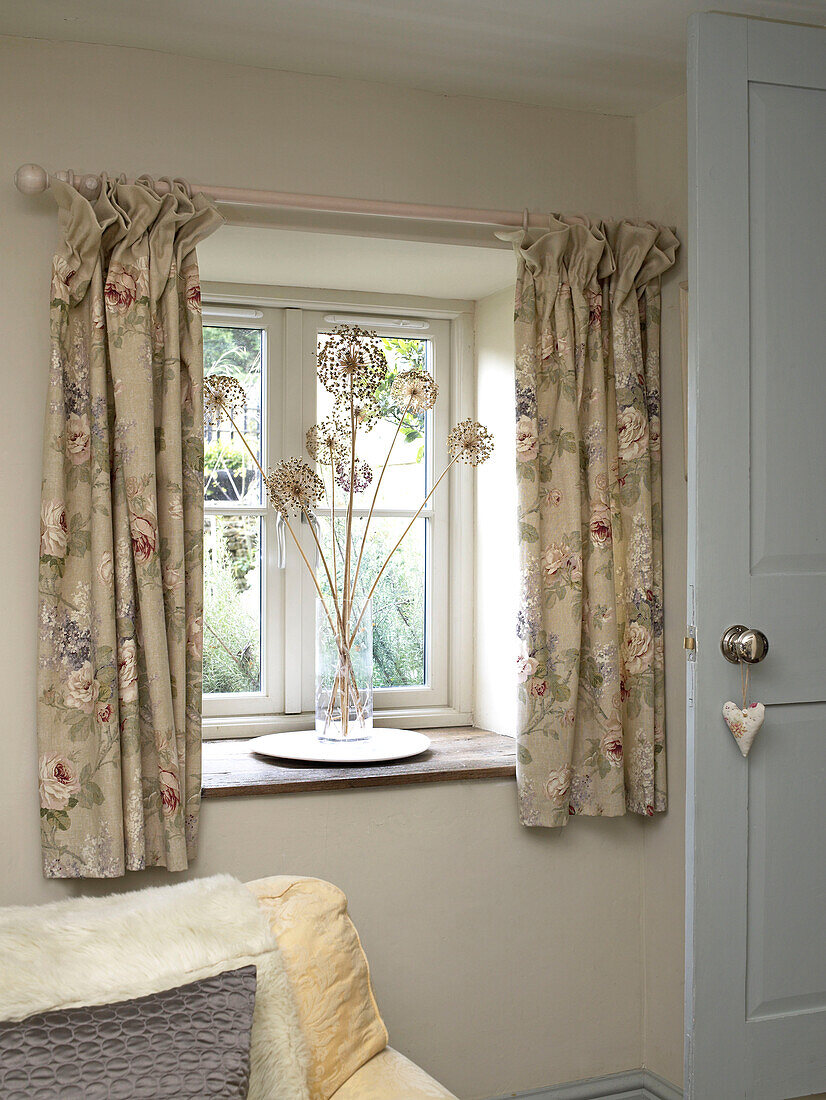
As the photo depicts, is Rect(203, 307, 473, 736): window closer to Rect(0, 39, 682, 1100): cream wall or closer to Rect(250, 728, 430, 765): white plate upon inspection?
Rect(250, 728, 430, 765): white plate

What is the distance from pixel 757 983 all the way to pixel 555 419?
4.09 ft

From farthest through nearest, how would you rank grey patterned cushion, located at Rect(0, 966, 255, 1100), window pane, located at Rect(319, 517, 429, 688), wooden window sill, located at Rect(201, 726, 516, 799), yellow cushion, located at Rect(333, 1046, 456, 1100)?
window pane, located at Rect(319, 517, 429, 688) → wooden window sill, located at Rect(201, 726, 516, 799) → yellow cushion, located at Rect(333, 1046, 456, 1100) → grey patterned cushion, located at Rect(0, 966, 255, 1100)

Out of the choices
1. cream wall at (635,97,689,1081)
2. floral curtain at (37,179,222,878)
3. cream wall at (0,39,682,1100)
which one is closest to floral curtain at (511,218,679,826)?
cream wall at (635,97,689,1081)

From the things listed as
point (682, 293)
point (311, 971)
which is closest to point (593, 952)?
point (311, 971)

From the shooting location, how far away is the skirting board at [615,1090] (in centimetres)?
248

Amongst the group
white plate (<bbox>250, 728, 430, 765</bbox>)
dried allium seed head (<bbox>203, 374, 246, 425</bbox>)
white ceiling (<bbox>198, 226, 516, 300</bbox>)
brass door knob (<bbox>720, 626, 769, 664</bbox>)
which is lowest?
white plate (<bbox>250, 728, 430, 765</bbox>)

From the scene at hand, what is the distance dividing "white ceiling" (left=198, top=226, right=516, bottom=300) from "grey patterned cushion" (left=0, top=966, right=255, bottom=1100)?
1648mm

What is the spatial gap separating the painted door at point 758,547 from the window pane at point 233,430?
4.40ft

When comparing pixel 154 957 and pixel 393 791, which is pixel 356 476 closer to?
pixel 393 791

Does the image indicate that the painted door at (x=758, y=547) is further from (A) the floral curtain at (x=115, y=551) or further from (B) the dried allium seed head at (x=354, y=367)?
(A) the floral curtain at (x=115, y=551)

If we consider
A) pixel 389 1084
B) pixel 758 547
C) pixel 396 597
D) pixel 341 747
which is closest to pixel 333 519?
pixel 396 597

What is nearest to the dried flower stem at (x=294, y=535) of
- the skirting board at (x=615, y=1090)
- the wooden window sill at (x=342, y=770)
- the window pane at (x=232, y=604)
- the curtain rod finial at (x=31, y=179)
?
the window pane at (x=232, y=604)

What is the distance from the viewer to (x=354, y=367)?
2.42 m

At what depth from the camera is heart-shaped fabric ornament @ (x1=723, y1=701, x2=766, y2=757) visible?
1.81 m
